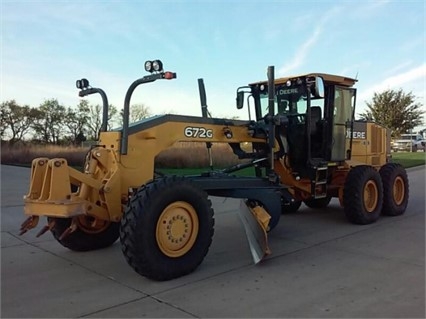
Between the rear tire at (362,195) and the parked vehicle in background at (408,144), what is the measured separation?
32350mm

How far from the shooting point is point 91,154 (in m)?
4.97

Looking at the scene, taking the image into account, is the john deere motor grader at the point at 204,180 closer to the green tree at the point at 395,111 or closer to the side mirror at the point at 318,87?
the side mirror at the point at 318,87

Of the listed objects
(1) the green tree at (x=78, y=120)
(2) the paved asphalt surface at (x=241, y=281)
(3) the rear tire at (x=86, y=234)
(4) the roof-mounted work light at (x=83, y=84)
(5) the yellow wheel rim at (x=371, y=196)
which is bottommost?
(2) the paved asphalt surface at (x=241, y=281)

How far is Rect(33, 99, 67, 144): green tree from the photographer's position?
163ft

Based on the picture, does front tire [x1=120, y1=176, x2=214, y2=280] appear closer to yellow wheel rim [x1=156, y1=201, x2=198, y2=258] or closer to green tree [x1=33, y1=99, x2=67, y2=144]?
yellow wheel rim [x1=156, y1=201, x2=198, y2=258]

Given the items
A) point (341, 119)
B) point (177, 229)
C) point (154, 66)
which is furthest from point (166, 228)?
point (341, 119)

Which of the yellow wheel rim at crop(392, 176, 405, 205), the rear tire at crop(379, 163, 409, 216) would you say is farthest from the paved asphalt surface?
the yellow wheel rim at crop(392, 176, 405, 205)

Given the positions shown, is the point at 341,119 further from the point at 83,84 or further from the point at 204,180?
the point at 83,84

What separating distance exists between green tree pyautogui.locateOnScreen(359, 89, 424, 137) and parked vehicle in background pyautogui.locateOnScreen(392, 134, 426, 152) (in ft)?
5.06

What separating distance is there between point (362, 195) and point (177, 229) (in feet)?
12.7

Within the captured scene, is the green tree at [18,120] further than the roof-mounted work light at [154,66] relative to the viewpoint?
Yes

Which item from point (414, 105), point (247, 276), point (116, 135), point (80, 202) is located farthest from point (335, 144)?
point (414, 105)

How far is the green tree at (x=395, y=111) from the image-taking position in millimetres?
35969

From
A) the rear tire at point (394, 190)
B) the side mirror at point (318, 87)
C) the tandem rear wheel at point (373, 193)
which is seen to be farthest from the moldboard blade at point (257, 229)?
the rear tire at point (394, 190)
